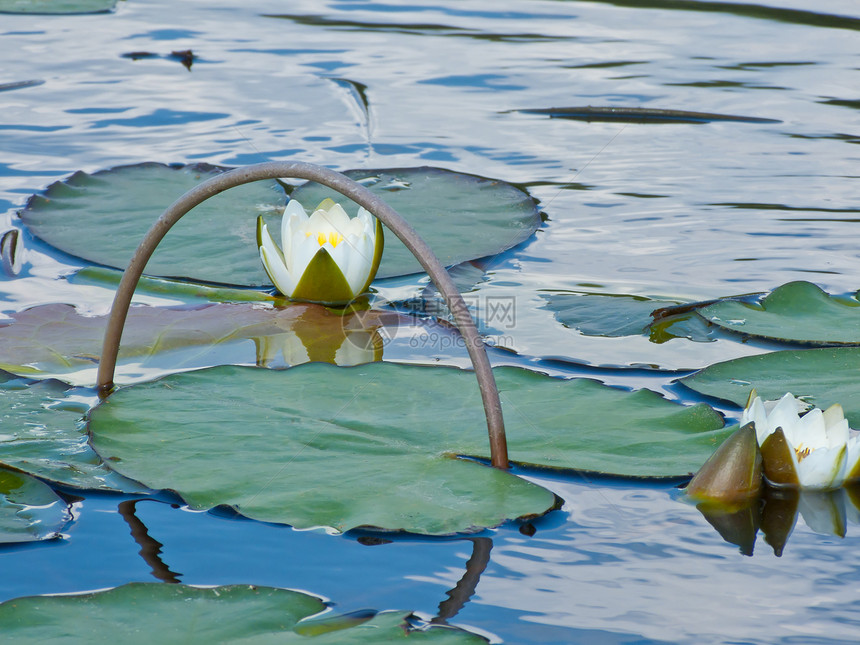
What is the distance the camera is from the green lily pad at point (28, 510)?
1.43 meters

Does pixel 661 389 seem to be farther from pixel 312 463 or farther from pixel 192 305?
pixel 192 305

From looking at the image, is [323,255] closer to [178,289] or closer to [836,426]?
[178,289]

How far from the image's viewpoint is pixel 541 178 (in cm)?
351

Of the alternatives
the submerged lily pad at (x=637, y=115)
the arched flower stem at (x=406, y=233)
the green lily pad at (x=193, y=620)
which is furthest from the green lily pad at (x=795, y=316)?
the submerged lily pad at (x=637, y=115)

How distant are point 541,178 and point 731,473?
210 cm

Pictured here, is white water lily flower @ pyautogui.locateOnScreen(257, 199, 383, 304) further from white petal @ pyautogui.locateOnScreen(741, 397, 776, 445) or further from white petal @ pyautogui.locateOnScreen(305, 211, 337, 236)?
white petal @ pyautogui.locateOnScreen(741, 397, 776, 445)

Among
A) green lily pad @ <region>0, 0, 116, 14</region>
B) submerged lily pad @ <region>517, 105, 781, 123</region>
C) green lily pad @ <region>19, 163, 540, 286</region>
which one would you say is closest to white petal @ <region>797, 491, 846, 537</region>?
green lily pad @ <region>19, 163, 540, 286</region>

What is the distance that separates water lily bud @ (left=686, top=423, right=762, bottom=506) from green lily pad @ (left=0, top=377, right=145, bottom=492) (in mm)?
937

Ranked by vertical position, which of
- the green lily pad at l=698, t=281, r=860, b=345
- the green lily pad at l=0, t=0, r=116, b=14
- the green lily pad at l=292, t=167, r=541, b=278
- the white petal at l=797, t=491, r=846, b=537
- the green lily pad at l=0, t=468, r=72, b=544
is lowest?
the green lily pad at l=0, t=468, r=72, b=544

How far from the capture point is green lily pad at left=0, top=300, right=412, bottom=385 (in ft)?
6.71

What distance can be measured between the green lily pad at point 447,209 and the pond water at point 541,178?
87 millimetres

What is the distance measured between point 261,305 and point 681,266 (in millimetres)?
1240

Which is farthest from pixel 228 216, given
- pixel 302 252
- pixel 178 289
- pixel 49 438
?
pixel 49 438

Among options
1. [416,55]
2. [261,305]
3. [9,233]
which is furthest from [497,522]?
[416,55]
